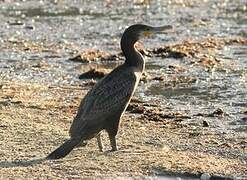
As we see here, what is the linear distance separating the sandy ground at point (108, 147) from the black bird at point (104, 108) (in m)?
0.21

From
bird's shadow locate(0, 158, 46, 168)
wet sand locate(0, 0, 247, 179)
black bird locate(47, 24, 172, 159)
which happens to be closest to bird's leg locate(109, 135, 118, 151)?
black bird locate(47, 24, 172, 159)

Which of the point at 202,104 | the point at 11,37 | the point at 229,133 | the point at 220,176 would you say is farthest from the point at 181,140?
the point at 11,37

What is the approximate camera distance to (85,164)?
10234 millimetres

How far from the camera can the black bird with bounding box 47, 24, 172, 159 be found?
416 inches

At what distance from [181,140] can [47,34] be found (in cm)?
1420

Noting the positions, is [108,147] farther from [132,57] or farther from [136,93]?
[136,93]

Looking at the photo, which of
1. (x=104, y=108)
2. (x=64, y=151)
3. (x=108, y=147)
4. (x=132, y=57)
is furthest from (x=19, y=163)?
(x=132, y=57)

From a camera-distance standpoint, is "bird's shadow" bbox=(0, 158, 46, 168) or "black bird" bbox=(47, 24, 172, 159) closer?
"bird's shadow" bbox=(0, 158, 46, 168)

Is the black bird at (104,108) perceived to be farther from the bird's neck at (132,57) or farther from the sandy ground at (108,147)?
the sandy ground at (108,147)

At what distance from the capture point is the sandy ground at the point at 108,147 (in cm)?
1005

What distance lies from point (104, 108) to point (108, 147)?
2.63 ft

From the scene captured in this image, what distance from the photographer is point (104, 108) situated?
10.9 meters

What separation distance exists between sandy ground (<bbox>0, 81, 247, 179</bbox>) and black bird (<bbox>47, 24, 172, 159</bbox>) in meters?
0.21

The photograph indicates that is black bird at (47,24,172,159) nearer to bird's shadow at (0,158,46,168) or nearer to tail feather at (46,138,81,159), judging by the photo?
tail feather at (46,138,81,159)
